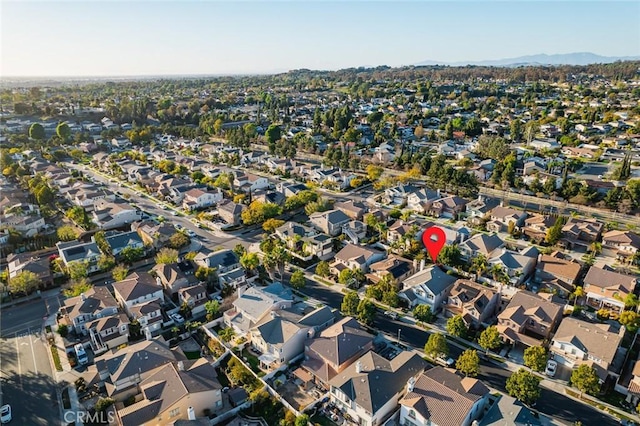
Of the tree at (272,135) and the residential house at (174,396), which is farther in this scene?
the tree at (272,135)

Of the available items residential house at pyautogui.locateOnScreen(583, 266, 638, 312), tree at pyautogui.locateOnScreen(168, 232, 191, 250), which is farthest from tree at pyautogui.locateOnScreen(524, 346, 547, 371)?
tree at pyautogui.locateOnScreen(168, 232, 191, 250)

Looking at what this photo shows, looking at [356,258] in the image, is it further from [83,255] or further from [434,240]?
[83,255]

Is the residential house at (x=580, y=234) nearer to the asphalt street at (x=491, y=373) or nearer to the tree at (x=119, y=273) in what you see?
the asphalt street at (x=491, y=373)

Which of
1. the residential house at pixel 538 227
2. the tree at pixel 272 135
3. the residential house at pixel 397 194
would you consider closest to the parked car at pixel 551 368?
the residential house at pixel 538 227

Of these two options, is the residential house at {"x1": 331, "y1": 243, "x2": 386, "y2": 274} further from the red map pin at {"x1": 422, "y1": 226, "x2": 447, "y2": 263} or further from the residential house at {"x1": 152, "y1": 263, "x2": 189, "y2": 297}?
the residential house at {"x1": 152, "y1": 263, "x2": 189, "y2": 297}

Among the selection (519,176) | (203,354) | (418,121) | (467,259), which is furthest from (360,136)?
(203,354)

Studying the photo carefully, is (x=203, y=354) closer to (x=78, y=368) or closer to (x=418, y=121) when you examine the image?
(x=78, y=368)
